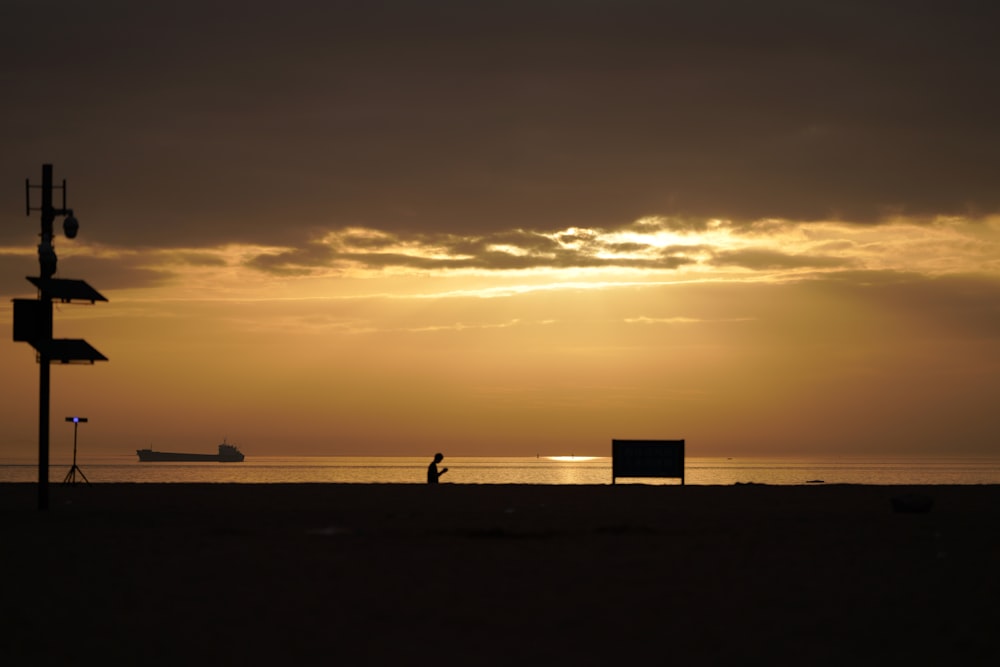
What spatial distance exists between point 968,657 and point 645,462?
37.3m

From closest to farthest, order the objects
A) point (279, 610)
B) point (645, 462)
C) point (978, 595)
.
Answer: point (279, 610)
point (978, 595)
point (645, 462)

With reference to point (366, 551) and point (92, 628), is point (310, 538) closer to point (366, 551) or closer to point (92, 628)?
point (366, 551)

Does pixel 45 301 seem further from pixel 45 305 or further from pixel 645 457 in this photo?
pixel 645 457

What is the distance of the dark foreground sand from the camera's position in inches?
439

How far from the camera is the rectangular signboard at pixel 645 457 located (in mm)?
47875

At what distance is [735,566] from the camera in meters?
17.1

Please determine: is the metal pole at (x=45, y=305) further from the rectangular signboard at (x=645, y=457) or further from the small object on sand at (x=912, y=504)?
the rectangular signboard at (x=645, y=457)

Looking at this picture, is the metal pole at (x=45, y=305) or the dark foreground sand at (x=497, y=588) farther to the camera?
the metal pole at (x=45, y=305)

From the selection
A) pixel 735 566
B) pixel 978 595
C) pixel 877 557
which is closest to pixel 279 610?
pixel 735 566

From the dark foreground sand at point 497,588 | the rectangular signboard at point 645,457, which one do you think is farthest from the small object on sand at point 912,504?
the rectangular signboard at point 645,457

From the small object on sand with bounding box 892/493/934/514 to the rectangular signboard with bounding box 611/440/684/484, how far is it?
19.5 metres

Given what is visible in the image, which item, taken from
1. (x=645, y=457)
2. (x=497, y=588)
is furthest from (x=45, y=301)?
(x=645, y=457)

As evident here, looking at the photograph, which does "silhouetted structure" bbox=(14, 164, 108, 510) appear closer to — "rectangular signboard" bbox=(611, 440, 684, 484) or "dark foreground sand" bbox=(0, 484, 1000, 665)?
"dark foreground sand" bbox=(0, 484, 1000, 665)

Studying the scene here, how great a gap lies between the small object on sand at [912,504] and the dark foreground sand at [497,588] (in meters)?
0.77
